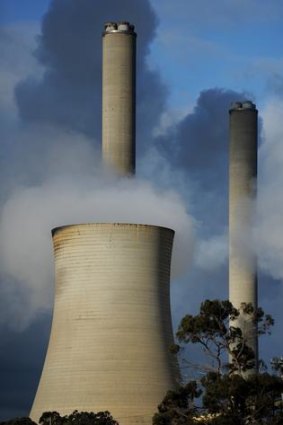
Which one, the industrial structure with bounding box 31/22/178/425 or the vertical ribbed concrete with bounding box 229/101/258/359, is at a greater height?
the vertical ribbed concrete with bounding box 229/101/258/359

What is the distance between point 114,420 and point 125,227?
7.09 m

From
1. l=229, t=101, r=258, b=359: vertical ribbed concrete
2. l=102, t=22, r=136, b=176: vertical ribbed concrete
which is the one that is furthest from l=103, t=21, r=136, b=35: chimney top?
l=229, t=101, r=258, b=359: vertical ribbed concrete

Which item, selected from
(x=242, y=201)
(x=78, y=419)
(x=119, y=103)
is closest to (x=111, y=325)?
(x=78, y=419)

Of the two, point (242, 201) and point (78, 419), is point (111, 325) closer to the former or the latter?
point (78, 419)

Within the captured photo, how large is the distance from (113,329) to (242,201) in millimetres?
23142

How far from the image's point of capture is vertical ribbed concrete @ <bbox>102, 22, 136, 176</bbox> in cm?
6550

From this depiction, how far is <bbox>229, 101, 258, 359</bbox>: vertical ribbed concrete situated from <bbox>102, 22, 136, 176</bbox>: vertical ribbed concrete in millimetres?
12794

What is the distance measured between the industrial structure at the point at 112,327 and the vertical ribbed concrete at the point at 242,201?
20441 mm

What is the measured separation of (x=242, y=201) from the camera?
78.1 m

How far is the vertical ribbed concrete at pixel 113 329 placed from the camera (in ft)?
184

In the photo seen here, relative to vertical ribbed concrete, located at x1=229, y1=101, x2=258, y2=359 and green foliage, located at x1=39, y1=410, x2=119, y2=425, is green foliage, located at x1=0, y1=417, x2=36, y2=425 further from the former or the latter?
vertical ribbed concrete, located at x1=229, y1=101, x2=258, y2=359

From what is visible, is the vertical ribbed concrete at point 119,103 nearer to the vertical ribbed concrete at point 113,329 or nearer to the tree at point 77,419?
the vertical ribbed concrete at point 113,329

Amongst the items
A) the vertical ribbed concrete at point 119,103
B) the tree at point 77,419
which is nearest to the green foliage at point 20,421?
the tree at point 77,419

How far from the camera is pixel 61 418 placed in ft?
184
